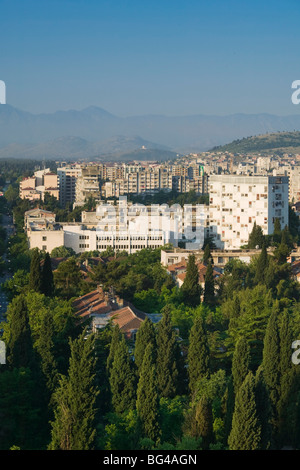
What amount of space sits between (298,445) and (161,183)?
49941 millimetres

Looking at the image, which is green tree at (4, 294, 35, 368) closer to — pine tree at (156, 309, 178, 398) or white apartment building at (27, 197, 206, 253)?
pine tree at (156, 309, 178, 398)

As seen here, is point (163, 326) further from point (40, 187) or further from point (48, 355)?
point (40, 187)

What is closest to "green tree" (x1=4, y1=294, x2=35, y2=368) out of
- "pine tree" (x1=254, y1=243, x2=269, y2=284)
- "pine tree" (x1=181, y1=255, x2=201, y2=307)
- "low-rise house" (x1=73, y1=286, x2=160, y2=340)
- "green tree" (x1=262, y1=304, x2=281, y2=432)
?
"low-rise house" (x1=73, y1=286, x2=160, y2=340)

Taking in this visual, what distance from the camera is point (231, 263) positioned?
26.9 metres

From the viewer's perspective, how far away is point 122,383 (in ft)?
44.4

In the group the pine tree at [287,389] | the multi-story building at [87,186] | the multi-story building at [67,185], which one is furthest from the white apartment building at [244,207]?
the multi-story building at [67,185]

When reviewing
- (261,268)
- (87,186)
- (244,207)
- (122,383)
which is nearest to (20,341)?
(122,383)

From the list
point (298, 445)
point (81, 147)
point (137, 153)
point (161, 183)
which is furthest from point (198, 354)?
point (81, 147)

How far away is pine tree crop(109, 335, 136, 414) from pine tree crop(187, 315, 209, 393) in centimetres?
121

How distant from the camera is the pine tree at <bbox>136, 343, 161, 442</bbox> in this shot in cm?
1229

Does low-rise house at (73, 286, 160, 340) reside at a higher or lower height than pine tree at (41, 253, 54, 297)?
lower

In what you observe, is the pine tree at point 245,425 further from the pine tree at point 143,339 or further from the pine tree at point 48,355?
the pine tree at point 48,355

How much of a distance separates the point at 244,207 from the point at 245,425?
2151cm
